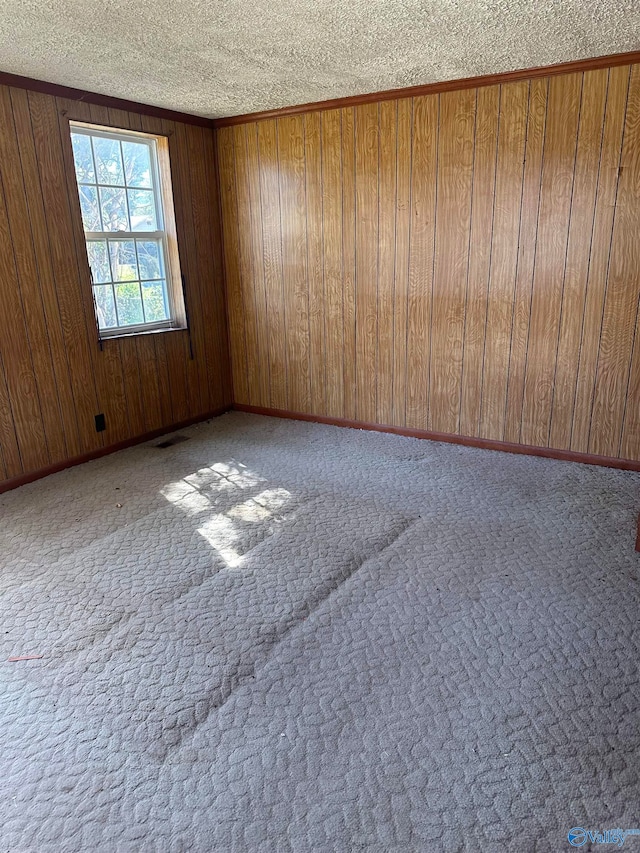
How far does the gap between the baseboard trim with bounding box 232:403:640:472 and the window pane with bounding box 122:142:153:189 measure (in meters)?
1.90

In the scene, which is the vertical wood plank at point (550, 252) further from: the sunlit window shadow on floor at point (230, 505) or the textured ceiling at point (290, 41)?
the sunlit window shadow on floor at point (230, 505)

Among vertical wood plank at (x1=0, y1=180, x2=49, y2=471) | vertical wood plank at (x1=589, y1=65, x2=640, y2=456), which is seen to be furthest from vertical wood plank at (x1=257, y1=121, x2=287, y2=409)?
vertical wood plank at (x1=589, y1=65, x2=640, y2=456)

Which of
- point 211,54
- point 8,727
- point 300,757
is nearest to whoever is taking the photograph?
point 300,757

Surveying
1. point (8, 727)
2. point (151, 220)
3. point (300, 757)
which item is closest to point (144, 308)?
point (151, 220)

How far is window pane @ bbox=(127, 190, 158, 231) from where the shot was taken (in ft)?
13.4

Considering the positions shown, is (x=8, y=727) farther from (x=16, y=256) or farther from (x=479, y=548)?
(x=16, y=256)

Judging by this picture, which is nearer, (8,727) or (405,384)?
(8,727)

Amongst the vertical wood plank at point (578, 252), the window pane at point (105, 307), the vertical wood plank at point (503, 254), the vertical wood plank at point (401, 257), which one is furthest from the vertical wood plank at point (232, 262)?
the vertical wood plank at point (578, 252)

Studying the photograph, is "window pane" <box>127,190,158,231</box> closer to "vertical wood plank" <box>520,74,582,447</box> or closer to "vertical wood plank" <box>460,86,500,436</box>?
"vertical wood plank" <box>460,86,500,436</box>

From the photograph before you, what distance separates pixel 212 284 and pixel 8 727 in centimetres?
361

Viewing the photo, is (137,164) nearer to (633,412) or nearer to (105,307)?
(105,307)

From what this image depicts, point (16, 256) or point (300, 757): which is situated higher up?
point (16, 256)

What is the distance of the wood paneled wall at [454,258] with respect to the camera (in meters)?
3.37

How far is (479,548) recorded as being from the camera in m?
2.74
